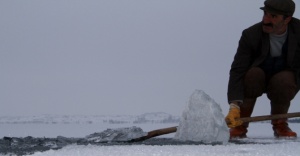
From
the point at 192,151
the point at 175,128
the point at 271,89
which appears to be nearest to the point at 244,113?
the point at 271,89

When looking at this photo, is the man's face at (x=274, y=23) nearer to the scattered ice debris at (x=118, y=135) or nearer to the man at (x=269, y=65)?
the man at (x=269, y=65)

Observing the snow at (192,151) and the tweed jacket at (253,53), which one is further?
the tweed jacket at (253,53)

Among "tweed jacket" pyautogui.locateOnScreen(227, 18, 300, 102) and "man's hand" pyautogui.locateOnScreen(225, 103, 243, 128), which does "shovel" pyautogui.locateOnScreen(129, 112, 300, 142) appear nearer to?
"man's hand" pyautogui.locateOnScreen(225, 103, 243, 128)

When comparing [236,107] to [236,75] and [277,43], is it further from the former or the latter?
Result: [277,43]

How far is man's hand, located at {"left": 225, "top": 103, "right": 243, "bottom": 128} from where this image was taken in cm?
337

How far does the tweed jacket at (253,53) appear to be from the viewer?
3.58 m

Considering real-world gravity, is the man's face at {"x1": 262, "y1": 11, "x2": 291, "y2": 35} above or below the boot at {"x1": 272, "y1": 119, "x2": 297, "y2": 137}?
above

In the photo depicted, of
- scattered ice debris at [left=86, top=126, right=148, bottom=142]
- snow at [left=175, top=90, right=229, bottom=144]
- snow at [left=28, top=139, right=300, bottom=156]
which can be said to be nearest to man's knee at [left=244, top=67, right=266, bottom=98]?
snow at [left=175, top=90, right=229, bottom=144]

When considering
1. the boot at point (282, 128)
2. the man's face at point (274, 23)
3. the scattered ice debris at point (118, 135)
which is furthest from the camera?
the boot at point (282, 128)

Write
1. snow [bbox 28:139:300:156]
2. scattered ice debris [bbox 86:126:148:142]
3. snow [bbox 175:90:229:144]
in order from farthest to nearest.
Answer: scattered ice debris [bbox 86:126:148:142] → snow [bbox 175:90:229:144] → snow [bbox 28:139:300:156]

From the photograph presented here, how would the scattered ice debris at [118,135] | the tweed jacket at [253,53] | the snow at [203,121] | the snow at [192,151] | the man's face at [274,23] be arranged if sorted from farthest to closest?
the tweed jacket at [253,53]
the man's face at [274,23]
the scattered ice debris at [118,135]
the snow at [203,121]
the snow at [192,151]

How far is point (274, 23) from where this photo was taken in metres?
3.46

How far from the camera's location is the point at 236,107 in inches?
138

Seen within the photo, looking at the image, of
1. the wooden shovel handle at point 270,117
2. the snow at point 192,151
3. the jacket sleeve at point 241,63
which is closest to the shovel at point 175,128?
the wooden shovel handle at point 270,117
